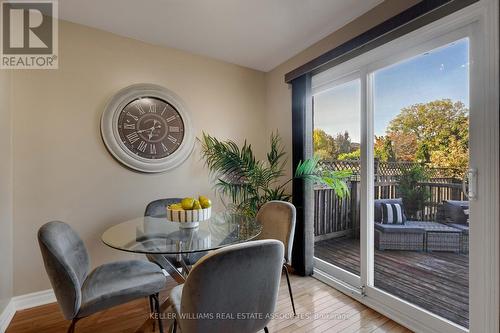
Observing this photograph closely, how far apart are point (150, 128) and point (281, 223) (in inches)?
64.3

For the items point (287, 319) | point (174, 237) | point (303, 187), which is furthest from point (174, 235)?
point (303, 187)

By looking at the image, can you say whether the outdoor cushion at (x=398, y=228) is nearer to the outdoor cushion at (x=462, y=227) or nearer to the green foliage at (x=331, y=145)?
the outdoor cushion at (x=462, y=227)

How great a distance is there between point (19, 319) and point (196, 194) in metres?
1.76

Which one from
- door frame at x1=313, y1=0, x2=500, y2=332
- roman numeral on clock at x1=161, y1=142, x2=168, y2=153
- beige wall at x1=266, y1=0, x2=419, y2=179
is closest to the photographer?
door frame at x1=313, y1=0, x2=500, y2=332

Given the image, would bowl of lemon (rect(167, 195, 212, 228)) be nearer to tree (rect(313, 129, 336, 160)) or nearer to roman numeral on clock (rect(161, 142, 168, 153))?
roman numeral on clock (rect(161, 142, 168, 153))

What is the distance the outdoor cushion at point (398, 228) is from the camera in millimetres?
2004

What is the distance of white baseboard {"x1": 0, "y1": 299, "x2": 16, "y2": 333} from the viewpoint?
179cm

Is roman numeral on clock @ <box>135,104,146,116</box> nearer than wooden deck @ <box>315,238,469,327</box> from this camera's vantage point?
No

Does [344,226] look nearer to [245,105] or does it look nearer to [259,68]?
[245,105]

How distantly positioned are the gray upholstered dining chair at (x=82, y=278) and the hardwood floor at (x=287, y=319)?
0.50 metres

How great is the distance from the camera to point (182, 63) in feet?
9.18

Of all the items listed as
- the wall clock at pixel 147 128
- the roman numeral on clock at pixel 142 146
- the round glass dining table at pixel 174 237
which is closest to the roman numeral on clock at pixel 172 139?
the wall clock at pixel 147 128

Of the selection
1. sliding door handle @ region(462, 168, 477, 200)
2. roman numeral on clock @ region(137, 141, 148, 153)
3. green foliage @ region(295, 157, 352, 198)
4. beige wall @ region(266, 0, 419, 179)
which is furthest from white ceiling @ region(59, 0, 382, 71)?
sliding door handle @ region(462, 168, 477, 200)

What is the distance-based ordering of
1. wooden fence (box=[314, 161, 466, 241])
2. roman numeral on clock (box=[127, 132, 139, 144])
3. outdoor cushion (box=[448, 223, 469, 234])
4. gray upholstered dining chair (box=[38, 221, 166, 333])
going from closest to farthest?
1. gray upholstered dining chair (box=[38, 221, 166, 333])
2. outdoor cushion (box=[448, 223, 469, 234])
3. wooden fence (box=[314, 161, 466, 241])
4. roman numeral on clock (box=[127, 132, 139, 144])
